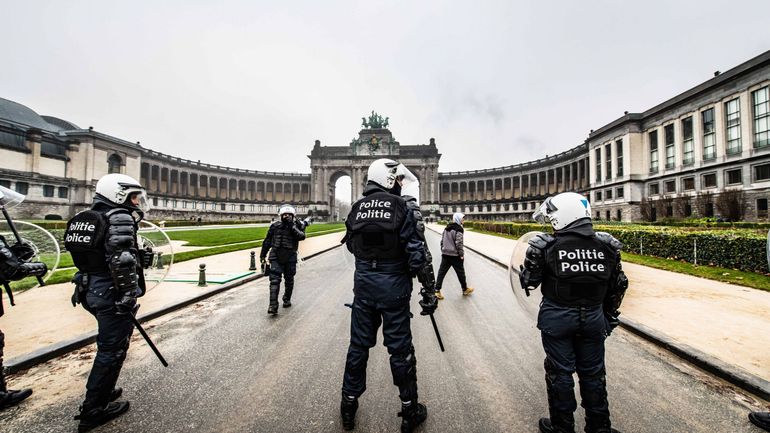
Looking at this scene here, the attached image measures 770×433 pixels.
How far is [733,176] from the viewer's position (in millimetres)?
31922

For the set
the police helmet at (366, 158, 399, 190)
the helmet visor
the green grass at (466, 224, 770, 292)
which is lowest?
the green grass at (466, 224, 770, 292)

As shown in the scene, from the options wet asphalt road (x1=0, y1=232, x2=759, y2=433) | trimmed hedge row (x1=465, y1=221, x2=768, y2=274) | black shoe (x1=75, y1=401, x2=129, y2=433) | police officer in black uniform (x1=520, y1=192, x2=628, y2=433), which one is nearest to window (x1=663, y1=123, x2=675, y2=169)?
trimmed hedge row (x1=465, y1=221, x2=768, y2=274)

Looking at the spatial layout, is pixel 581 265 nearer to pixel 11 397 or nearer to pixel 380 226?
pixel 380 226

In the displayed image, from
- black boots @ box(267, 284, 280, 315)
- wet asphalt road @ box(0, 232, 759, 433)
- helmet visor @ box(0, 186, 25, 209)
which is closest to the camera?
wet asphalt road @ box(0, 232, 759, 433)

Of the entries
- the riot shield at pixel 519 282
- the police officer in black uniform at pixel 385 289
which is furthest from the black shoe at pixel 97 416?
the riot shield at pixel 519 282

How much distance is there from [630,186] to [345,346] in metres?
52.5

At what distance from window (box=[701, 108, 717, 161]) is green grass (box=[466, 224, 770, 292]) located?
3438 centimetres

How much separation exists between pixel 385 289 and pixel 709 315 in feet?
21.2

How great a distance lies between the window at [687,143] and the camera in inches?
1454

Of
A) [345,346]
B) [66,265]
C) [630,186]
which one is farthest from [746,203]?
[66,265]

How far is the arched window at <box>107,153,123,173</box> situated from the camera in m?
55.2

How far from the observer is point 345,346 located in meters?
4.46

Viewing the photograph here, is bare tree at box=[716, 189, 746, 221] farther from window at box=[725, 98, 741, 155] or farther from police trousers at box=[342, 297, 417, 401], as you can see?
police trousers at box=[342, 297, 417, 401]

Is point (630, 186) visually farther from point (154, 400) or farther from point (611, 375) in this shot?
point (154, 400)
